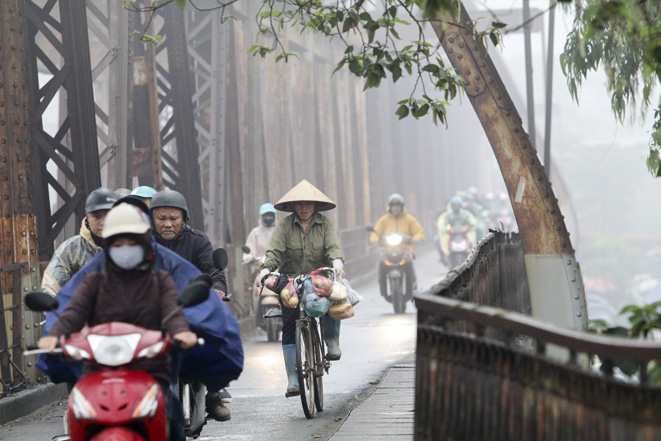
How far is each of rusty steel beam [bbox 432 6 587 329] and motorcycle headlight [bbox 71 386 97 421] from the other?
18.2 feet

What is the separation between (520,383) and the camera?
392 cm

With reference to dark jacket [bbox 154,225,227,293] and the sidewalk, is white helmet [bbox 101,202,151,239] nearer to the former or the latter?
dark jacket [bbox 154,225,227,293]

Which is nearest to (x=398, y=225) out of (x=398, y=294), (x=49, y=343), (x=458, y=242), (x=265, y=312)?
(x=398, y=294)

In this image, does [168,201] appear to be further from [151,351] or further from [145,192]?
[151,351]

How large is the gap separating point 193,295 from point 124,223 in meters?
0.43

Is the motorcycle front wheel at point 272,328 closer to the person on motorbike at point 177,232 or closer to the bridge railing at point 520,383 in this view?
the person on motorbike at point 177,232

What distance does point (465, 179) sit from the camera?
79438 millimetres

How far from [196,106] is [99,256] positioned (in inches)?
449

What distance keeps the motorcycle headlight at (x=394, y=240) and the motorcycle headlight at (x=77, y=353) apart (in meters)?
14.2

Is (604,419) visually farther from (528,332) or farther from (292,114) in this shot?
(292,114)

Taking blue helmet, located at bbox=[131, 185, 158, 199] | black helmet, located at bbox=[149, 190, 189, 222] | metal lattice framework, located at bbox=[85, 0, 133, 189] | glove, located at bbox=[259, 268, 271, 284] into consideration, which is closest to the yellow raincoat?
metal lattice framework, located at bbox=[85, 0, 133, 189]

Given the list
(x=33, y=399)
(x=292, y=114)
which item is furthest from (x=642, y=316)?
(x=292, y=114)

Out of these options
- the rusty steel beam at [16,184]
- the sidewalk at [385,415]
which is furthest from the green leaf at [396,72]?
the rusty steel beam at [16,184]

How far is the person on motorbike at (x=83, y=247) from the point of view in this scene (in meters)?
6.48
